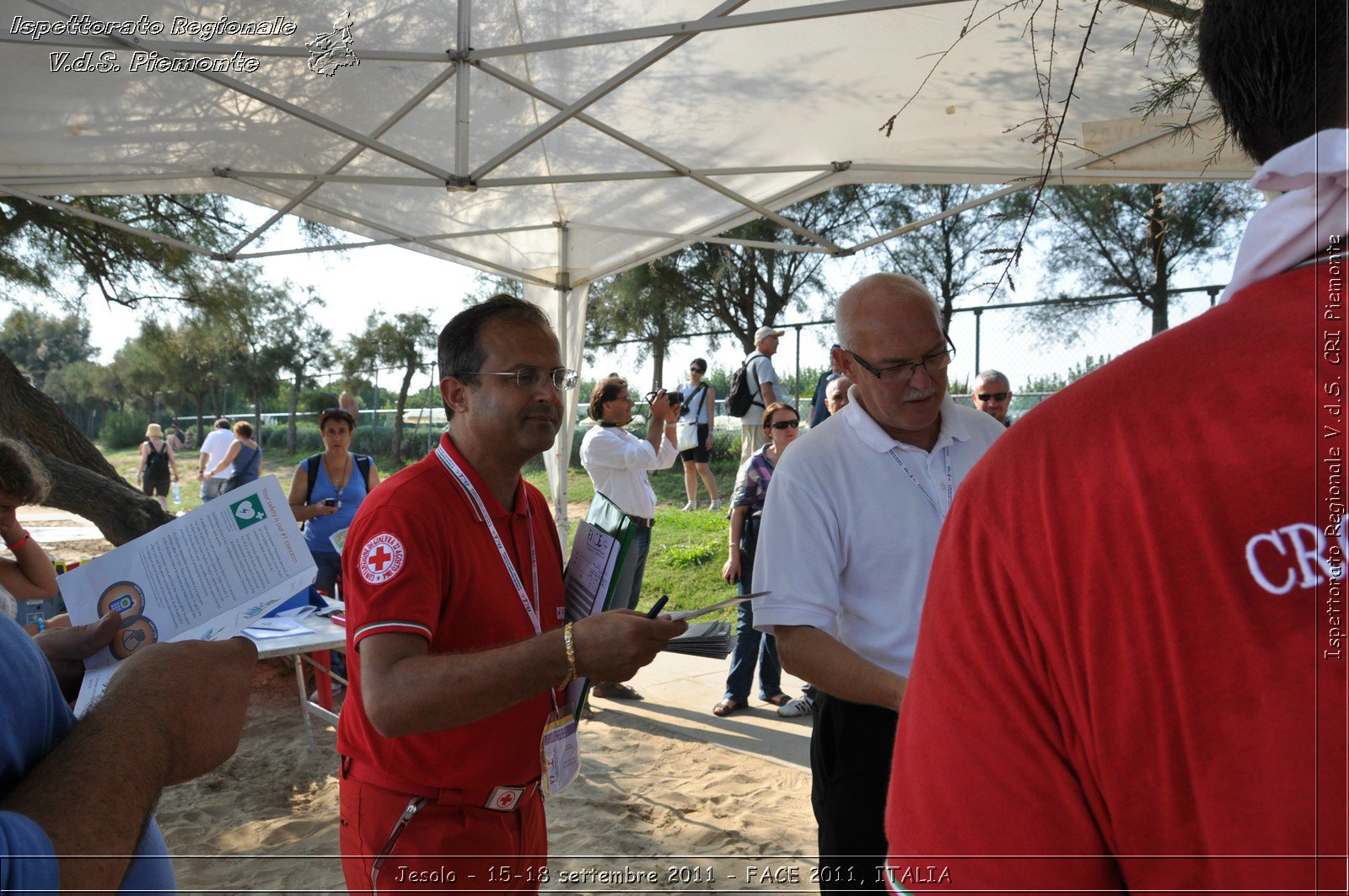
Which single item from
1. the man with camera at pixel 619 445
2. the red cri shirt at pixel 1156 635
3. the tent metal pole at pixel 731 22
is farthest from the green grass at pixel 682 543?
the red cri shirt at pixel 1156 635

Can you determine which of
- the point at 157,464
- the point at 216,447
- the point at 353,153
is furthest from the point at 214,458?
the point at 353,153

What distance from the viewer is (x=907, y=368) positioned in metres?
2.24

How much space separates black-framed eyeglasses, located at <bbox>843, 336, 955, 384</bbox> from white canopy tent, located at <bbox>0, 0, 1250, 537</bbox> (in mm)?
1710

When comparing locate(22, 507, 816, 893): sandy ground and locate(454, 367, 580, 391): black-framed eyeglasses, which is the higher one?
locate(454, 367, 580, 391): black-framed eyeglasses

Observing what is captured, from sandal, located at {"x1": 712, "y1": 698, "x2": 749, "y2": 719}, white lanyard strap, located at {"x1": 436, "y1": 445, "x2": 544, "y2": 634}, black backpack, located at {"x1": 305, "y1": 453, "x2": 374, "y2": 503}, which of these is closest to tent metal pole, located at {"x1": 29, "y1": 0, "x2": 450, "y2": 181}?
black backpack, located at {"x1": 305, "y1": 453, "x2": 374, "y2": 503}

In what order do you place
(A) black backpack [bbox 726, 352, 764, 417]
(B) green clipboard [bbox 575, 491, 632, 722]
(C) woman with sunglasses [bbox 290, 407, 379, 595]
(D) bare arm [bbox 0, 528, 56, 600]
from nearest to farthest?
(B) green clipboard [bbox 575, 491, 632, 722], (D) bare arm [bbox 0, 528, 56, 600], (C) woman with sunglasses [bbox 290, 407, 379, 595], (A) black backpack [bbox 726, 352, 764, 417]

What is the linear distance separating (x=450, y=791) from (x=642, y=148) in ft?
13.2

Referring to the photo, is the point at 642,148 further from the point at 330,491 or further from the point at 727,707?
the point at 727,707

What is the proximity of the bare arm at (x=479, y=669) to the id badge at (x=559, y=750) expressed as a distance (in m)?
0.33

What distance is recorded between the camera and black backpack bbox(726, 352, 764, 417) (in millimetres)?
10109

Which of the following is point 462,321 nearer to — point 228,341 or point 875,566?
point 875,566

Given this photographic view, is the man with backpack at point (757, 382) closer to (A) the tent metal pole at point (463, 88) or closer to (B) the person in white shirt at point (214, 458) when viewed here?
(A) the tent metal pole at point (463, 88)

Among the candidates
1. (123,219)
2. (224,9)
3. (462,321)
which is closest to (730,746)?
(462,321)

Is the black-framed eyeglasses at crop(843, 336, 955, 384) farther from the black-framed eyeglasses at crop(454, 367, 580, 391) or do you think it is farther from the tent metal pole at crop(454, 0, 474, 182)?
the tent metal pole at crop(454, 0, 474, 182)
